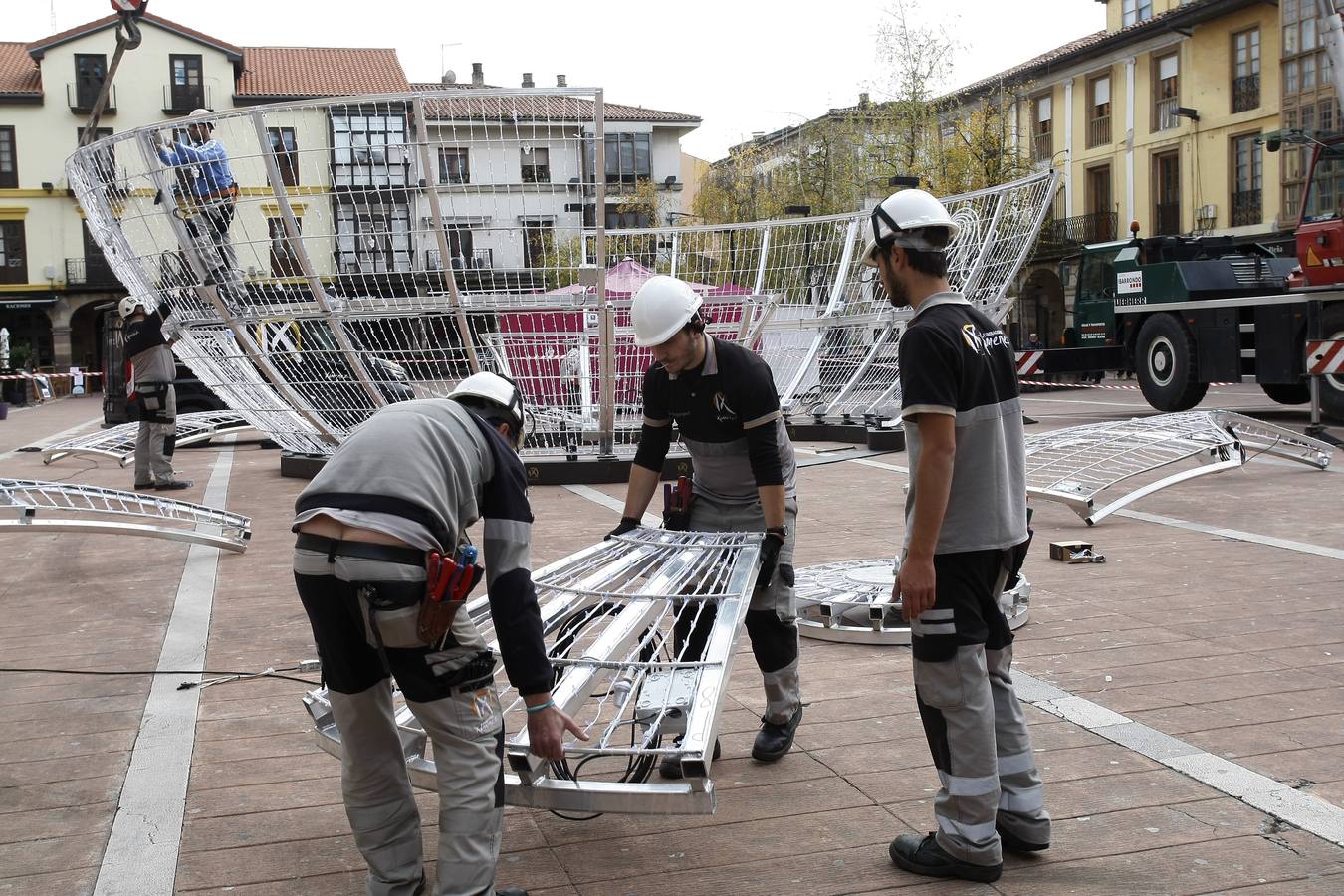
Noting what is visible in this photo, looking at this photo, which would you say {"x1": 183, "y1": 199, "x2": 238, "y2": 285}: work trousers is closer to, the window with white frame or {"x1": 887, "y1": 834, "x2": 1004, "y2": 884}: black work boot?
{"x1": 887, "y1": 834, "x2": 1004, "y2": 884}: black work boot

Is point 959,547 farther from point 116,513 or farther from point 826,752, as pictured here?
point 116,513

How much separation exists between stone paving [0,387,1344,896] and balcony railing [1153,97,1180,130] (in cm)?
3321

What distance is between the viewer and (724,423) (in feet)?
15.1

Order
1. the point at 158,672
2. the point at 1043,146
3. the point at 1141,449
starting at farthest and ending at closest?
the point at 1043,146, the point at 1141,449, the point at 158,672

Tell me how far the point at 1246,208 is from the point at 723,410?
116ft

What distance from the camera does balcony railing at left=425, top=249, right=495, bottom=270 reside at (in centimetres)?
1159

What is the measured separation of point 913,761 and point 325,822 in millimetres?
1990

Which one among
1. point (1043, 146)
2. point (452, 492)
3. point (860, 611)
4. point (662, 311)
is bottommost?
point (860, 611)

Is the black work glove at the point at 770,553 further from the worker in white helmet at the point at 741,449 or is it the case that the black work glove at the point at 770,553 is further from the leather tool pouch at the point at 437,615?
the leather tool pouch at the point at 437,615

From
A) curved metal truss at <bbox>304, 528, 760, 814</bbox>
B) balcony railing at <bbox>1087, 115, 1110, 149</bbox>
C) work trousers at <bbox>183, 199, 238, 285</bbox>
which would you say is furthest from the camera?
balcony railing at <bbox>1087, 115, 1110, 149</bbox>

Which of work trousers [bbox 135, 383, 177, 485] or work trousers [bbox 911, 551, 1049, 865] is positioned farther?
work trousers [bbox 135, 383, 177, 485]

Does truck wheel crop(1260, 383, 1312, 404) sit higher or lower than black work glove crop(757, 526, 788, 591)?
lower

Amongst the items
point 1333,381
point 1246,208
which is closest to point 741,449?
point 1333,381

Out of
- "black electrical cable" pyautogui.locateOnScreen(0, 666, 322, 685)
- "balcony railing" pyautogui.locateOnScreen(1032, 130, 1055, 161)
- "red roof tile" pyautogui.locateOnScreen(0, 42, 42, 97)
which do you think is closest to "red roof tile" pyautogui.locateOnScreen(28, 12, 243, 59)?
"red roof tile" pyautogui.locateOnScreen(0, 42, 42, 97)
